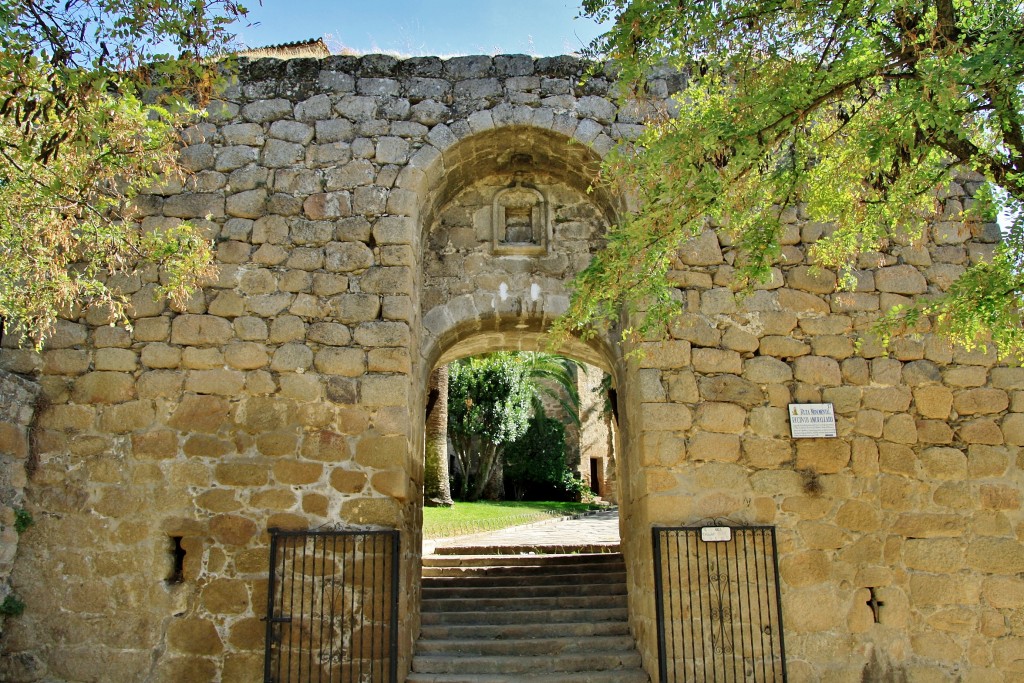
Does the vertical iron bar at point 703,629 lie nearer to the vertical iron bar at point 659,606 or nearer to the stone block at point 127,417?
the vertical iron bar at point 659,606

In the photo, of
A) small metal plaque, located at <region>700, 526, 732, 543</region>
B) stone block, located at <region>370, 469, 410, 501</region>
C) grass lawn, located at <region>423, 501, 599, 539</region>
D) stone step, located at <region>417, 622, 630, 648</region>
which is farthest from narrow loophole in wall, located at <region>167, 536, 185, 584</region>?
grass lawn, located at <region>423, 501, 599, 539</region>

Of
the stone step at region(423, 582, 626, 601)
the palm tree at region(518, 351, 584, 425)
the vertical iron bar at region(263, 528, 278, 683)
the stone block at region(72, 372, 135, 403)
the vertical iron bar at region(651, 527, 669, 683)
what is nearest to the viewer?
the vertical iron bar at region(263, 528, 278, 683)

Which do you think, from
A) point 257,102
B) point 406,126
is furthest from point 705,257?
point 257,102

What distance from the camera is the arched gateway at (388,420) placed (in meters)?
5.67

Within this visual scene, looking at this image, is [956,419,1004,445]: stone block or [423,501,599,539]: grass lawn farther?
[423,501,599,539]: grass lawn

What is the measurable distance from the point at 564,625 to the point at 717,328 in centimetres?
287

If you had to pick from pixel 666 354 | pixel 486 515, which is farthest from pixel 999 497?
pixel 486 515

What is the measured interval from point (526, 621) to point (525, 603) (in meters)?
0.35

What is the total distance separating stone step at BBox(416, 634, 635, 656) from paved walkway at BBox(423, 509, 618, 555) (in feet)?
9.17

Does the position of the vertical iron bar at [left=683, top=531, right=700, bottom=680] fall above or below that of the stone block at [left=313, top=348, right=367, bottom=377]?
below

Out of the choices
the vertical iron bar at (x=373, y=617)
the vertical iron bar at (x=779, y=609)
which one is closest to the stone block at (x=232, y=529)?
the vertical iron bar at (x=373, y=617)

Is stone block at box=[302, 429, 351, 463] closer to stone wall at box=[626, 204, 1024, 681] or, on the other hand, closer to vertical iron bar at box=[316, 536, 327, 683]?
vertical iron bar at box=[316, 536, 327, 683]

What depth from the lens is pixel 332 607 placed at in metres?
5.59

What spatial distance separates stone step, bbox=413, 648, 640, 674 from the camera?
630 centimetres
